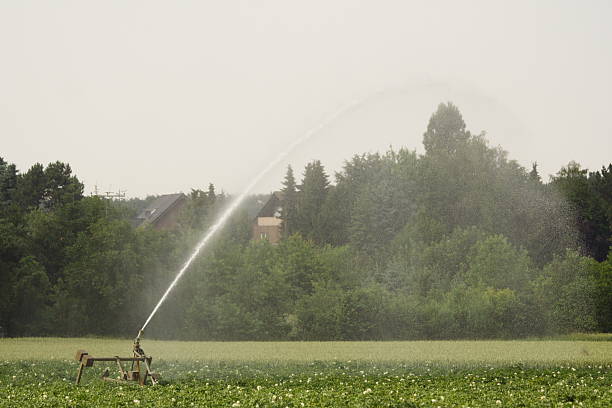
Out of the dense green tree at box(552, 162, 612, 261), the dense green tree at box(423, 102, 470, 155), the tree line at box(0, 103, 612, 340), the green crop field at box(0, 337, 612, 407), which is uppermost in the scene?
the dense green tree at box(423, 102, 470, 155)

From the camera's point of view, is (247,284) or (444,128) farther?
(444,128)

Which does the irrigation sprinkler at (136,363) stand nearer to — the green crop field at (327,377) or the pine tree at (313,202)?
the green crop field at (327,377)

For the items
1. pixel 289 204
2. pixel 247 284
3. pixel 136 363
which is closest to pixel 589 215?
pixel 289 204

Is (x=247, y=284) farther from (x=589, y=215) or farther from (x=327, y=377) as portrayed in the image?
(x=589, y=215)

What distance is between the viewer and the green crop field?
19.4 m

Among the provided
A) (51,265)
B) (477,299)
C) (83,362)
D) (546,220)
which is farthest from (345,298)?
(83,362)

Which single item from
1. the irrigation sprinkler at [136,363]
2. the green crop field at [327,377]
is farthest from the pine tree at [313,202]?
the irrigation sprinkler at [136,363]

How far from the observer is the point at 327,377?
25.2 meters

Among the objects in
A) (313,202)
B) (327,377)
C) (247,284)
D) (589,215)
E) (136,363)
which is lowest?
(327,377)

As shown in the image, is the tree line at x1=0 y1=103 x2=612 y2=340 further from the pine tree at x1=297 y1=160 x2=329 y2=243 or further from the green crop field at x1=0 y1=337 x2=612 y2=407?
the pine tree at x1=297 y1=160 x2=329 y2=243

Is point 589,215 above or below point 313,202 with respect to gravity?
below

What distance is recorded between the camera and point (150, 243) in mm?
54438

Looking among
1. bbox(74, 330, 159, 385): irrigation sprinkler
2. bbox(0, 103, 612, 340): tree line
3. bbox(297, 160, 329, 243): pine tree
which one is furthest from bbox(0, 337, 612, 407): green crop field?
bbox(297, 160, 329, 243): pine tree

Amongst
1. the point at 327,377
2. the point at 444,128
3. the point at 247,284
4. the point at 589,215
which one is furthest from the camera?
the point at 444,128
